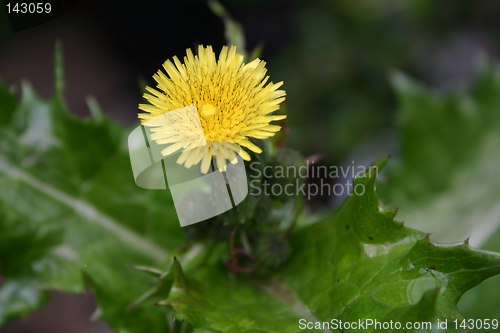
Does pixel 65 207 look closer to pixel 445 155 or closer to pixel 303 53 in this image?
pixel 445 155

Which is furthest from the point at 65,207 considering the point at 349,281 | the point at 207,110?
the point at 349,281

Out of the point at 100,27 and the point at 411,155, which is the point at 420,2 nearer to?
the point at 411,155

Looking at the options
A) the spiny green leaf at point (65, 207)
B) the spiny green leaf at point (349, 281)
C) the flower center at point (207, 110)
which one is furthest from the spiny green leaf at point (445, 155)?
the flower center at point (207, 110)

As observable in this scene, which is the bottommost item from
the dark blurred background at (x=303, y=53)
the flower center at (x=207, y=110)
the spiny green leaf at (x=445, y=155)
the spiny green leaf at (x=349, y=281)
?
the spiny green leaf at (x=349, y=281)

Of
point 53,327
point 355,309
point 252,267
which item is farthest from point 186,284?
point 53,327

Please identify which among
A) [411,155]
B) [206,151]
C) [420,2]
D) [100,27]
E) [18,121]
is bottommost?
[206,151]

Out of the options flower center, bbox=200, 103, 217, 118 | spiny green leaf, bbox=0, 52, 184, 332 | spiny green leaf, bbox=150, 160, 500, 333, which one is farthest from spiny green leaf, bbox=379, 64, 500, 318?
flower center, bbox=200, 103, 217, 118

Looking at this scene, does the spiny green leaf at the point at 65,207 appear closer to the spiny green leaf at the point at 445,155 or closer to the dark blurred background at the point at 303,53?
the spiny green leaf at the point at 445,155
